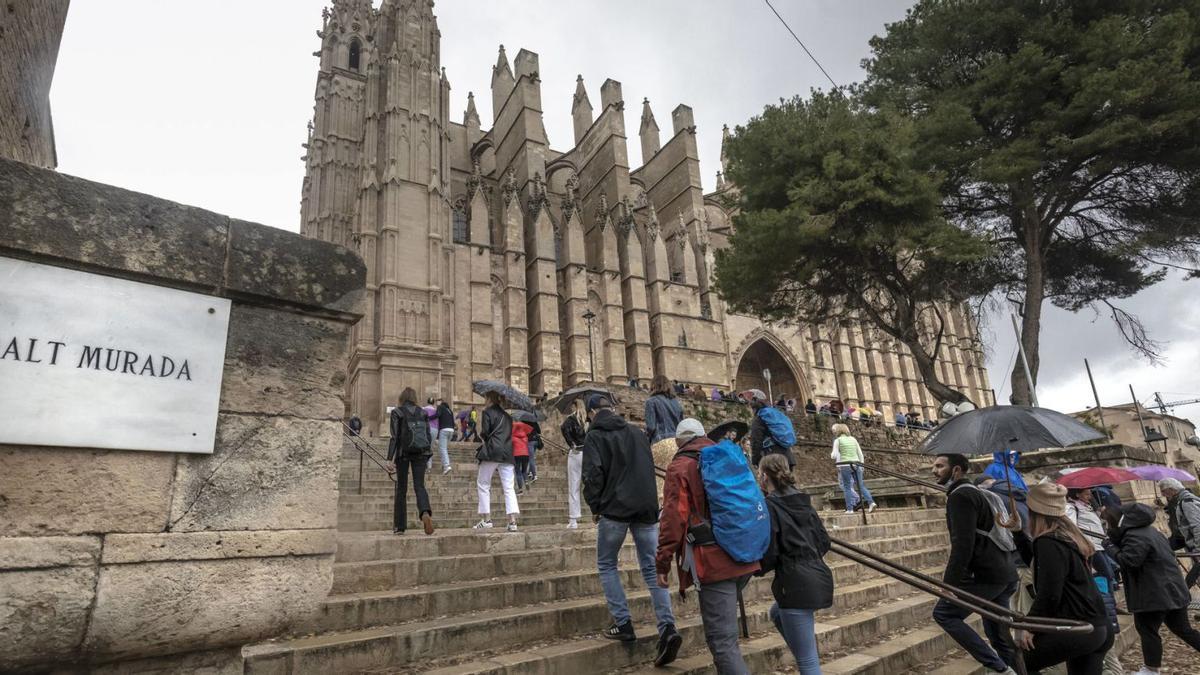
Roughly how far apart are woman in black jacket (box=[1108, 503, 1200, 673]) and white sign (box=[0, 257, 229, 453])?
5.43 m

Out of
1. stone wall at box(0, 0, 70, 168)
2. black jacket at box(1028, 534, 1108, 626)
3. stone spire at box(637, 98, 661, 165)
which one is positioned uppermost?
stone spire at box(637, 98, 661, 165)

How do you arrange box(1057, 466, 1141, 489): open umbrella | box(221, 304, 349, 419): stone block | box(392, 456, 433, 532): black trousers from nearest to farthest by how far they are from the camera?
box(221, 304, 349, 419): stone block
box(392, 456, 433, 532): black trousers
box(1057, 466, 1141, 489): open umbrella


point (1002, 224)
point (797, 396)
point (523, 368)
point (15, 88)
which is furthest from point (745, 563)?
point (797, 396)

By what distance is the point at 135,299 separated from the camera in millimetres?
1935

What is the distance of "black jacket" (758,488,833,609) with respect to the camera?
2953mm

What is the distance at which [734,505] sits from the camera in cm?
291

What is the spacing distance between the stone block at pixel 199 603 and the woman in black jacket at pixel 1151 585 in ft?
16.5

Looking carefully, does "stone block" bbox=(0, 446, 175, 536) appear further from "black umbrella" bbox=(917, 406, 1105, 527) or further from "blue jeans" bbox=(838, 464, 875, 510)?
"blue jeans" bbox=(838, 464, 875, 510)

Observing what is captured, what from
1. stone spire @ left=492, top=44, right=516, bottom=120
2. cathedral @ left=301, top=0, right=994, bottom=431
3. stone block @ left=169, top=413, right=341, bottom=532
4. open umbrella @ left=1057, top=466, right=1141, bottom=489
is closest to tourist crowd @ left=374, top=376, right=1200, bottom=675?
stone block @ left=169, top=413, right=341, bottom=532

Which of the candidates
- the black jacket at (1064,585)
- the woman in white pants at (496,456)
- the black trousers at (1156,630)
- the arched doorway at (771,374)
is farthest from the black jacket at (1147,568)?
the arched doorway at (771,374)

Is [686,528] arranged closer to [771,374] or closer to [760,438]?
[760,438]

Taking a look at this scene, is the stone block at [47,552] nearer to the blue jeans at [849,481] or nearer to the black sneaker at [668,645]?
the black sneaker at [668,645]

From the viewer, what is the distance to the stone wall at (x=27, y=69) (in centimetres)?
539

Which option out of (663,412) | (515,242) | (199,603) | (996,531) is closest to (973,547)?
(996,531)
